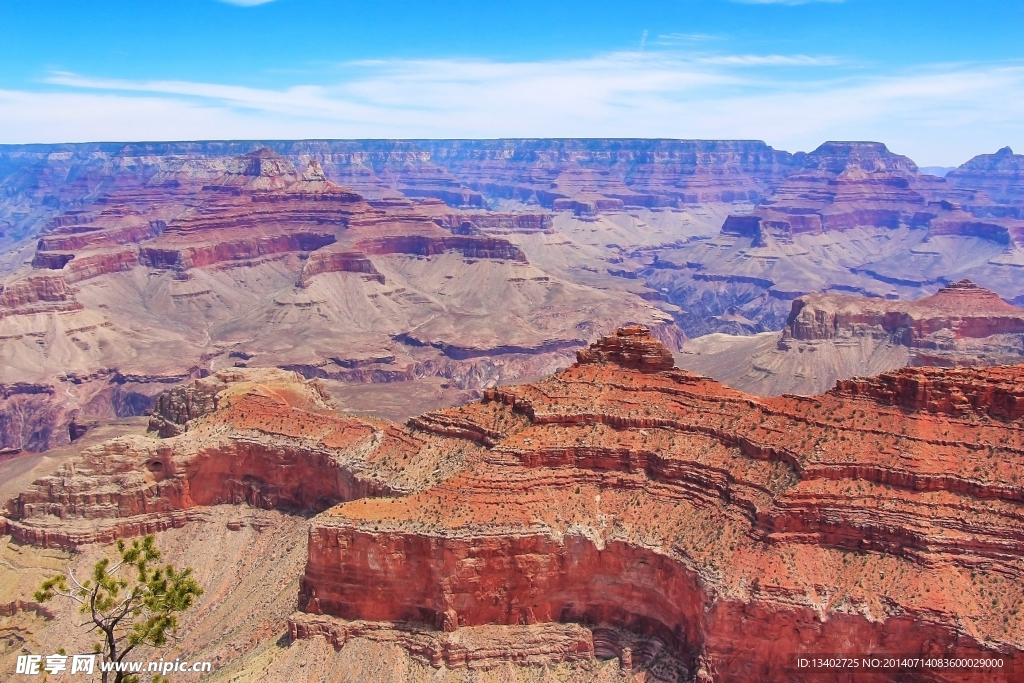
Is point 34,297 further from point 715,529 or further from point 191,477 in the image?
point 715,529

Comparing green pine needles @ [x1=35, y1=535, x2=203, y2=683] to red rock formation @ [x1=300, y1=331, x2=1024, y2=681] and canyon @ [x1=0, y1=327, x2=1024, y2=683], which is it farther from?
canyon @ [x1=0, y1=327, x2=1024, y2=683]

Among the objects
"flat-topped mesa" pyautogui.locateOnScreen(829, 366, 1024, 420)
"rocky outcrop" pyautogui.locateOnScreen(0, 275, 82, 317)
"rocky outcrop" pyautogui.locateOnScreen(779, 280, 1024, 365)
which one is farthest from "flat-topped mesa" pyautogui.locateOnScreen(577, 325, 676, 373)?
"rocky outcrop" pyautogui.locateOnScreen(0, 275, 82, 317)

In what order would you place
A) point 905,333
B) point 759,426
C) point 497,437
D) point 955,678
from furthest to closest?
point 905,333
point 497,437
point 759,426
point 955,678

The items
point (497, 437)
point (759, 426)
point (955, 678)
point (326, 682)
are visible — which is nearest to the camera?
point (955, 678)

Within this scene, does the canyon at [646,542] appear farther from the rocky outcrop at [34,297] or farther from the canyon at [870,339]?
the rocky outcrop at [34,297]

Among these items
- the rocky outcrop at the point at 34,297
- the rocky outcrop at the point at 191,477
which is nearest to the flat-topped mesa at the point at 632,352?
the rocky outcrop at the point at 191,477

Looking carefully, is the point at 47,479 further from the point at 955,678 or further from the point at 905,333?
the point at 905,333

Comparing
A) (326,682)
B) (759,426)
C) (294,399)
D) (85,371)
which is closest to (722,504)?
(759,426)
